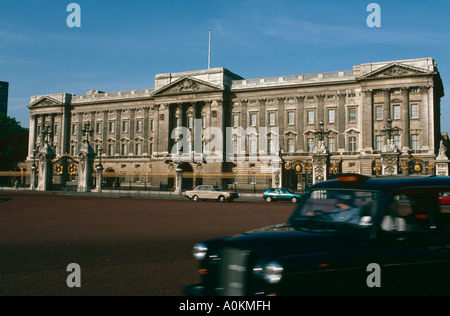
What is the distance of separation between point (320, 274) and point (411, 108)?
5267 centimetres

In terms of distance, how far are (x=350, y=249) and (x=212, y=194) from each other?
29818mm

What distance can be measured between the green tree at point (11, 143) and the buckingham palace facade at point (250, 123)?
11.8m

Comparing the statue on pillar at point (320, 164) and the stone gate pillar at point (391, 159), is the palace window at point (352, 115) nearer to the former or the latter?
the statue on pillar at point (320, 164)

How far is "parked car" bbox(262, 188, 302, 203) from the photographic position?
33.0 metres

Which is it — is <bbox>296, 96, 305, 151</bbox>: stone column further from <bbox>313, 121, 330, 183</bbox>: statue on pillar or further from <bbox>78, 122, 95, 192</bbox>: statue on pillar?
A: <bbox>78, 122, 95, 192</bbox>: statue on pillar

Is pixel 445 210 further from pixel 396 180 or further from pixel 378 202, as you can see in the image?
pixel 378 202

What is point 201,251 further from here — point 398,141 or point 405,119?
point 405,119

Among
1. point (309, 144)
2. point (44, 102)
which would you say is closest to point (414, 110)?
point (309, 144)

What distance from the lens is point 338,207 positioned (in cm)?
516

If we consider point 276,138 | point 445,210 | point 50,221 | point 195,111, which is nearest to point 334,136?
point 276,138

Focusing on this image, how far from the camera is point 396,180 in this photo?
514 centimetres

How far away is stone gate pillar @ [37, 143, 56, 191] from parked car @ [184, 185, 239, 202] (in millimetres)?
19563

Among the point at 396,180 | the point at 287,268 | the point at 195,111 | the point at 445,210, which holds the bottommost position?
the point at 287,268

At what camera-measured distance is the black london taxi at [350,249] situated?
4.08 m
